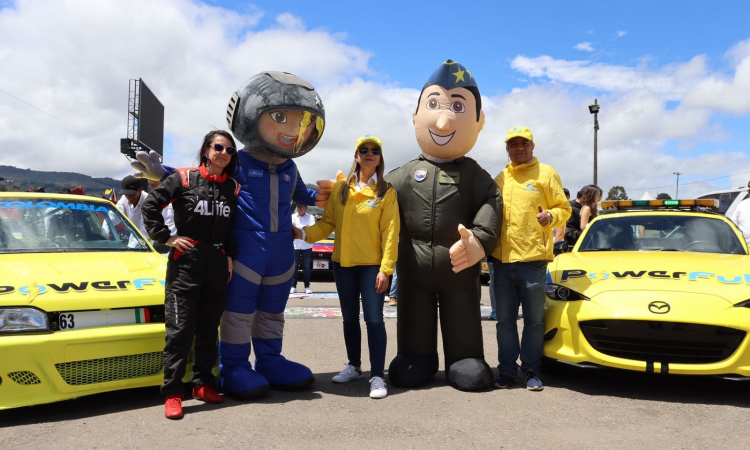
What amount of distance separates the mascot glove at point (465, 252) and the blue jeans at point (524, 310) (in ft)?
1.24

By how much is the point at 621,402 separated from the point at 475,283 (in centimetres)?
132

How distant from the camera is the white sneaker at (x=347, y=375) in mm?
4730

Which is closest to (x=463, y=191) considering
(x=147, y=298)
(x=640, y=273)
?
(x=640, y=273)

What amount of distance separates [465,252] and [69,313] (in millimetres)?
2677

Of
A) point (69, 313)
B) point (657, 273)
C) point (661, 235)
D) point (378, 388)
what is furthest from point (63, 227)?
point (661, 235)

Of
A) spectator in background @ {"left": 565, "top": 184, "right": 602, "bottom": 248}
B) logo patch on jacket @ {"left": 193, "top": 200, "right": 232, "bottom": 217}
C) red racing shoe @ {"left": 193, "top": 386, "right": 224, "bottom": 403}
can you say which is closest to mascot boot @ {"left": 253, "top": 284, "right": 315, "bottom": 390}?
red racing shoe @ {"left": 193, "top": 386, "right": 224, "bottom": 403}

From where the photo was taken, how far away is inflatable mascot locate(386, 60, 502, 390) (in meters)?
4.58

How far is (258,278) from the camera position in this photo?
4.34 meters

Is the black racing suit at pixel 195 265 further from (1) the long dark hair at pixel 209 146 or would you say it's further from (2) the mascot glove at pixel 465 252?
(2) the mascot glove at pixel 465 252

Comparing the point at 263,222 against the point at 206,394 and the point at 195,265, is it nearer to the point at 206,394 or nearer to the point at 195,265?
the point at 195,265

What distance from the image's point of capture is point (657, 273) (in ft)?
15.1

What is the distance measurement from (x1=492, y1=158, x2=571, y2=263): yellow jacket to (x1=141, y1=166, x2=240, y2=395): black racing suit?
2101 mm

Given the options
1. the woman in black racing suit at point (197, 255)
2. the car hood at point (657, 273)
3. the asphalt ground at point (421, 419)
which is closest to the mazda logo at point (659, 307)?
the car hood at point (657, 273)

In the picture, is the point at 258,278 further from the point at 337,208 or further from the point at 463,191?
the point at 463,191
